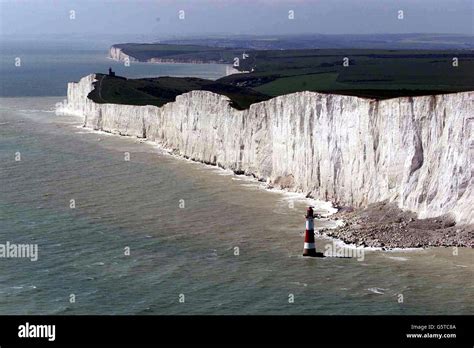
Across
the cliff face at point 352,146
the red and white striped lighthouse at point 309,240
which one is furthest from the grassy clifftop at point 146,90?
the red and white striped lighthouse at point 309,240

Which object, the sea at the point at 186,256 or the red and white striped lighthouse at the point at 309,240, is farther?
the red and white striped lighthouse at the point at 309,240

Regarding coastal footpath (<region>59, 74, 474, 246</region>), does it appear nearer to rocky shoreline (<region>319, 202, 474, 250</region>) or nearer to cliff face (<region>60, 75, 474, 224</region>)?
cliff face (<region>60, 75, 474, 224</region>)

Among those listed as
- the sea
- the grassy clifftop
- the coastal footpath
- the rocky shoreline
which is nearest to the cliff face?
the coastal footpath

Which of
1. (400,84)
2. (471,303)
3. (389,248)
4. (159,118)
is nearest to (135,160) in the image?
(159,118)

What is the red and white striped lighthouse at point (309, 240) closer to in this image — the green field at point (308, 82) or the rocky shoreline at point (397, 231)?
the rocky shoreline at point (397, 231)

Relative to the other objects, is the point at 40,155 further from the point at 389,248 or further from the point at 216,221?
the point at 389,248
